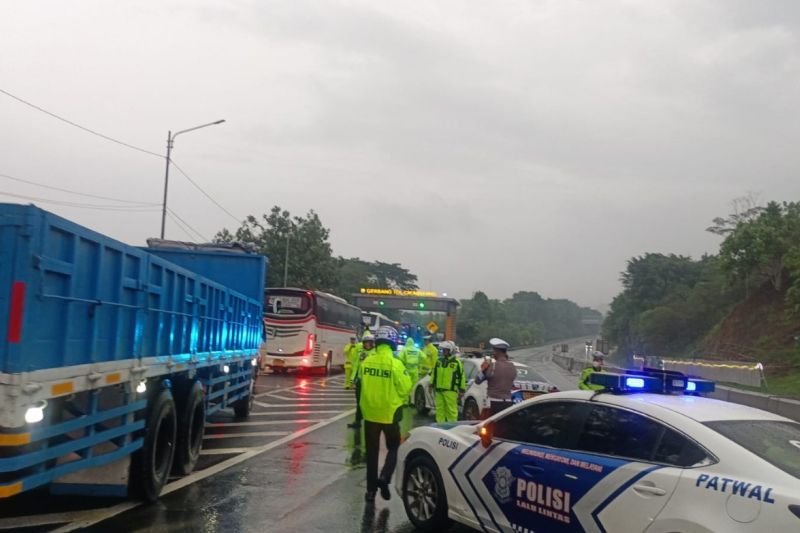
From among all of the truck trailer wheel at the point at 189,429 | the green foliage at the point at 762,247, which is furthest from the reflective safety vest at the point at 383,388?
the green foliage at the point at 762,247

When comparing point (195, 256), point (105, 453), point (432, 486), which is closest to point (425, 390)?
point (195, 256)

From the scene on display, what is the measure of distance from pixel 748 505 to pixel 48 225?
177 inches

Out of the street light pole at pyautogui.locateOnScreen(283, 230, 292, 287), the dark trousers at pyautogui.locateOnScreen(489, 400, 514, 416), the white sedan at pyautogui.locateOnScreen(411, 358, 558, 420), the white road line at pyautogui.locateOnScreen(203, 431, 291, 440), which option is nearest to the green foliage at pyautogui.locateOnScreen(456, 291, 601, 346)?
the street light pole at pyautogui.locateOnScreen(283, 230, 292, 287)

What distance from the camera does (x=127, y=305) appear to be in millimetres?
6086

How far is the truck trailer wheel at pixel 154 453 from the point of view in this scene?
678cm

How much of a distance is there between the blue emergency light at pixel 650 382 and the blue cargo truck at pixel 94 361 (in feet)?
12.1

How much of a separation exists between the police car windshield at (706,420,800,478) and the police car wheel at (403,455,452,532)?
254cm

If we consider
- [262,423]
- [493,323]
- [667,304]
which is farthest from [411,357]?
[493,323]

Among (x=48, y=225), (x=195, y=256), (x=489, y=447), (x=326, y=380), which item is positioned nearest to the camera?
(x=48, y=225)

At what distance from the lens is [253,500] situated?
7305 mm

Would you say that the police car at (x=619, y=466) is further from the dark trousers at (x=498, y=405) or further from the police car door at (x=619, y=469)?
the dark trousers at (x=498, y=405)

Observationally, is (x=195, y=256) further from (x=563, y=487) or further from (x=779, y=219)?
(x=779, y=219)

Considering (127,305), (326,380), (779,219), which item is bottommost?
(326,380)

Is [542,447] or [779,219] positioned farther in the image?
[779,219]
